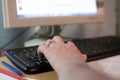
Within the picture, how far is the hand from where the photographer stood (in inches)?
18.5

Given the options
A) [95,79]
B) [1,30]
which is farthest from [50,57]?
[1,30]

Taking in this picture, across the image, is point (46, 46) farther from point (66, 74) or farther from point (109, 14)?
point (109, 14)

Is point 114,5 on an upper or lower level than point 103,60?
upper

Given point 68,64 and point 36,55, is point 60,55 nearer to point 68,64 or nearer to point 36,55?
point 68,64

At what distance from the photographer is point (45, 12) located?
880 millimetres

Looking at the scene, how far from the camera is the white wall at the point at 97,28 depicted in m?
1.23

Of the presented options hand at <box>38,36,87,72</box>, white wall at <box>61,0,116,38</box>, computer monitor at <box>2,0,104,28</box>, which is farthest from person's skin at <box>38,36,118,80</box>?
white wall at <box>61,0,116,38</box>

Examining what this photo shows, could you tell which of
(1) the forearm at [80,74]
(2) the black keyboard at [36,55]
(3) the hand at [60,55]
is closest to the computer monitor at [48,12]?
(2) the black keyboard at [36,55]

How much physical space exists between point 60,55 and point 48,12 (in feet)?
1.35

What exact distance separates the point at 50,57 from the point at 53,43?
0.08 m

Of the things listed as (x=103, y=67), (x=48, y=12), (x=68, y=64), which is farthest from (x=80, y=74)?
(x=48, y=12)

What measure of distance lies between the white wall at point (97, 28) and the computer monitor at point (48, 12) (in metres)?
0.18

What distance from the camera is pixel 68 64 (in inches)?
17.8

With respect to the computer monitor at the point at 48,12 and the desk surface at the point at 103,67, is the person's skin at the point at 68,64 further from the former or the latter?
the computer monitor at the point at 48,12
